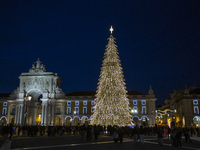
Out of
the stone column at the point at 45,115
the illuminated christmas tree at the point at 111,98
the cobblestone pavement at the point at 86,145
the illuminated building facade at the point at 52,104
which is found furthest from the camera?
the illuminated building facade at the point at 52,104

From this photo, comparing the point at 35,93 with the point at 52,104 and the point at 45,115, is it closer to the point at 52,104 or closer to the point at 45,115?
the point at 52,104

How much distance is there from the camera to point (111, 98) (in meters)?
32.0

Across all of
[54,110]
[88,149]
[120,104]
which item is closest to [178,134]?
[88,149]

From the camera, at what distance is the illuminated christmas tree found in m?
31.8

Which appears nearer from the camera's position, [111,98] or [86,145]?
[86,145]

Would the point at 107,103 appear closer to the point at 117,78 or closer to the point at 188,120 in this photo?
the point at 117,78

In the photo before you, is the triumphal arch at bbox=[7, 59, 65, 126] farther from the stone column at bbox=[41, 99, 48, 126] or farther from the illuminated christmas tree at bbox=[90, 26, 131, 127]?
the illuminated christmas tree at bbox=[90, 26, 131, 127]

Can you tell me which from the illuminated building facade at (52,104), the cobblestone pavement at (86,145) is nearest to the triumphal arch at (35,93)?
the illuminated building facade at (52,104)

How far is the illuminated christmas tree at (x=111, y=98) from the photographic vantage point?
31.8 meters

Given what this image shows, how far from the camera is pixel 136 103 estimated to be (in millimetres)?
68375

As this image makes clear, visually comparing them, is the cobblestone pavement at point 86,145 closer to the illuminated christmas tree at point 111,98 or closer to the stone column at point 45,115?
the illuminated christmas tree at point 111,98

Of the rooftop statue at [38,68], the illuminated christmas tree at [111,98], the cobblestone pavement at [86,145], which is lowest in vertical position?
the cobblestone pavement at [86,145]

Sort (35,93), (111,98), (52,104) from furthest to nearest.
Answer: (35,93)
(52,104)
(111,98)

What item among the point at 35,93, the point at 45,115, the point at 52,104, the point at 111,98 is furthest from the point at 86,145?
→ the point at 35,93
